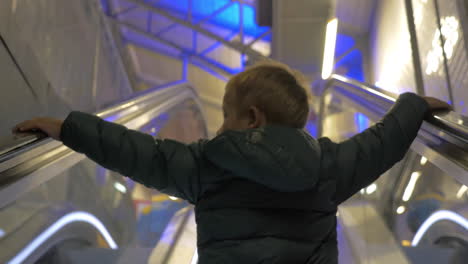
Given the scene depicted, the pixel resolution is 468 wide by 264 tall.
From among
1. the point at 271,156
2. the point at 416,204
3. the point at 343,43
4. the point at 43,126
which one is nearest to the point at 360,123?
the point at 416,204

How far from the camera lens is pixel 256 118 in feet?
4.90

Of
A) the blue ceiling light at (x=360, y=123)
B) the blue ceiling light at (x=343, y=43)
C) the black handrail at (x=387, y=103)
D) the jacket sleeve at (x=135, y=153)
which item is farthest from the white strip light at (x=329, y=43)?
the jacket sleeve at (x=135, y=153)

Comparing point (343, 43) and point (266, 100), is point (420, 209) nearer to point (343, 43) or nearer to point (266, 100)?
point (266, 100)

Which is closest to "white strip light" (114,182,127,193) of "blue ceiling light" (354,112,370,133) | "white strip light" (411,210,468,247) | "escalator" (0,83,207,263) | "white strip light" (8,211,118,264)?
"escalator" (0,83,207,263)

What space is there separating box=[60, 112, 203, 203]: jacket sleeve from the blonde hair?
0.75 ft

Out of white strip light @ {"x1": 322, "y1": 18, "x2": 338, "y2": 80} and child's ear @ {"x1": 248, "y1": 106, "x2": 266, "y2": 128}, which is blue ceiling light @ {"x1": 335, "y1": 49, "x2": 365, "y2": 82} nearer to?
white strip light @ {"x1": 322, "y1": 18, "x2": 338, "y2": 80}

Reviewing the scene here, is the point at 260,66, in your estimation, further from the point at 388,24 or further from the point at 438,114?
the point at 388,24

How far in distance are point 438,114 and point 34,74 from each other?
2.97m

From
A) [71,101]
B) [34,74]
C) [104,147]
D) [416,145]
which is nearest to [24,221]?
[104,147]

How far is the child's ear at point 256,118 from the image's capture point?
4.88 ft

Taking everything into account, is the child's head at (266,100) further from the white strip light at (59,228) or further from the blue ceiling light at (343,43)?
the blue ceiling light at (343,43)

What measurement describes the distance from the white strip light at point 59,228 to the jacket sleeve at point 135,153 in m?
0.48

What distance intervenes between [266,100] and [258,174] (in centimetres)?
27

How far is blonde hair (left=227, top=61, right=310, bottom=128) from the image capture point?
1.49m
